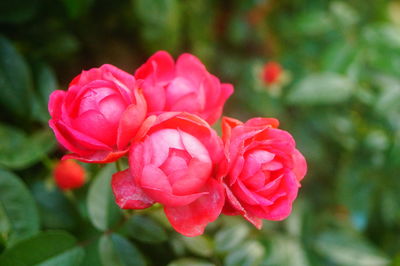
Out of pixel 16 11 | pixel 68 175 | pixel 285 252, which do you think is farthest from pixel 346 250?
pixel 16 11

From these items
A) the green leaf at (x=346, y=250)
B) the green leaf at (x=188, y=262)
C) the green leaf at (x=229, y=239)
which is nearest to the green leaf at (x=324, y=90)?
the green leaf at (x=346, y=250)

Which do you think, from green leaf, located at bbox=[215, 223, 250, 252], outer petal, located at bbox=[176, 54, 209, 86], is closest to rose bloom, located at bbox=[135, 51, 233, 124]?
outer petal, located at bbox=[176, 54, 209, 86]

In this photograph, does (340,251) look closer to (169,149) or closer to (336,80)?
(336,80)

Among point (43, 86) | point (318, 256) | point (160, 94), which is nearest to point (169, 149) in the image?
point (160, 94)

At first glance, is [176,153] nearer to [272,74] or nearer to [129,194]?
[129,194]

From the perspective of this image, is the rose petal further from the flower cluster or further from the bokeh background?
the bokeh background

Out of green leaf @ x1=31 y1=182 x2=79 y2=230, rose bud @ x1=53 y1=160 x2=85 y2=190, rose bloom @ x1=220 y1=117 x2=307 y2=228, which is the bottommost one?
green leaf @ x1=31 y1=182 x2=79 y2=230
